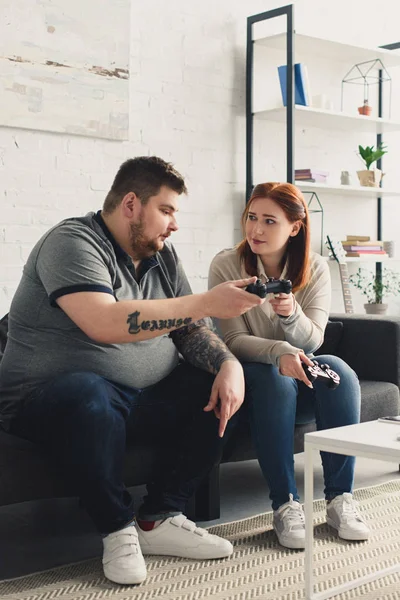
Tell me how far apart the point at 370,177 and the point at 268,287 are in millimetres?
2484

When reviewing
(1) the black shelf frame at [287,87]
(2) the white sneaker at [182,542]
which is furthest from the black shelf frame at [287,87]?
(2) the white sneaker at [182,542]

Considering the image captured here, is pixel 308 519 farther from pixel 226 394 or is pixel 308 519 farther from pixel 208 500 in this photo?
pixel 208 500

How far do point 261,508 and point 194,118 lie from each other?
198 cm

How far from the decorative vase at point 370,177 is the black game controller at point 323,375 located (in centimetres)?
233

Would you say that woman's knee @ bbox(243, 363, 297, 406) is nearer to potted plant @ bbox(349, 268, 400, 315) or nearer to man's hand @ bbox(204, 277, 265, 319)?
man's hand @ bbox(204, 277, 265, 319)

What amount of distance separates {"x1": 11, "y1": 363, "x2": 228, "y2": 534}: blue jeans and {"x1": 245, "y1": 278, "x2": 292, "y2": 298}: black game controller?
315mm

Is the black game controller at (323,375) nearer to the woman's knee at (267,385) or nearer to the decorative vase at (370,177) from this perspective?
the woman's knee at (267,385)

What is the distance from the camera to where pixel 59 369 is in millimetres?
2047

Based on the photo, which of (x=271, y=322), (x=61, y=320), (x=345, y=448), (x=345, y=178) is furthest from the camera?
(x=345, y=178)

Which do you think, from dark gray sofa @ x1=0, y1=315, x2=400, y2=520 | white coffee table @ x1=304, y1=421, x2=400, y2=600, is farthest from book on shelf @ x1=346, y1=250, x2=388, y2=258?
white coffee table @ x1=304, y1=421, x2=400, y2=600

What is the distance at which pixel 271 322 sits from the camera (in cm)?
255

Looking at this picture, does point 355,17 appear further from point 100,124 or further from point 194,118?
point 100,124

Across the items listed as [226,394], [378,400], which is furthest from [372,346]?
[226,394]

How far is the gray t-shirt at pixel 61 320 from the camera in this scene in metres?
2.01
